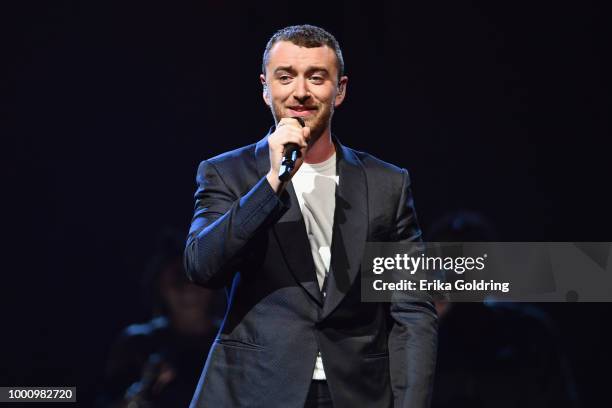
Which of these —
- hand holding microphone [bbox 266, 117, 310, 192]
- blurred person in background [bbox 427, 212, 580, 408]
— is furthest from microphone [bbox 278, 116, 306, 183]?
blurred person in background [bbox 427, 212, 580, 408]

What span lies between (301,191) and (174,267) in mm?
2011

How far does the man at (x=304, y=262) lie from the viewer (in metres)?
1.65

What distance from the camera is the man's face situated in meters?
1.83

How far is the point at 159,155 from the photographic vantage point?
380 cm

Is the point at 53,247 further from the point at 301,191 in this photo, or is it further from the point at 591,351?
the point at 591,351

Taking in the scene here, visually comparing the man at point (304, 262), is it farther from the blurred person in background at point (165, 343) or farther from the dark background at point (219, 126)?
the dark background at point (219, 126)

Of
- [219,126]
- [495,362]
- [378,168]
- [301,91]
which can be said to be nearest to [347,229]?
[378,168]

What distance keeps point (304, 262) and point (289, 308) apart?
105 mm

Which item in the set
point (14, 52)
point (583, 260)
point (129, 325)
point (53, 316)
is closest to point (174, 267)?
point (129, 325)

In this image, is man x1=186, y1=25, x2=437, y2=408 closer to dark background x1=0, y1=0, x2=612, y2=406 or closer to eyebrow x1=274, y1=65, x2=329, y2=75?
eyebrow x1=274, y1=65, x2=329, y2=75

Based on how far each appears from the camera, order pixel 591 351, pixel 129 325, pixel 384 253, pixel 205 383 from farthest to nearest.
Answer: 1. pixel 591 351
2. pixel 129 325
3. pixel 384 253
4. pixel 205 383

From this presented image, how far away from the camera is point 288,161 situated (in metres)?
1.62

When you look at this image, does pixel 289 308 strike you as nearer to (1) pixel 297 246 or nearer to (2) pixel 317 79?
(1) pixel 297 246

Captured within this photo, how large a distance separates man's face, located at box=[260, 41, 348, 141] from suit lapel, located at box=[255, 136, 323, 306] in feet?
0.60
